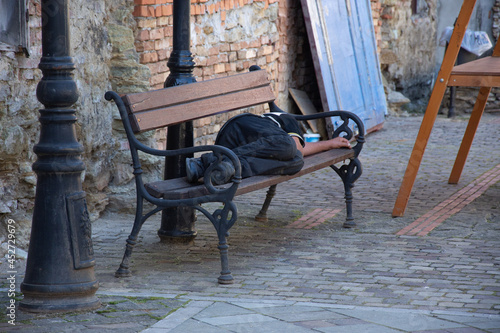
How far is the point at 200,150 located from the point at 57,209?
2.91 feet

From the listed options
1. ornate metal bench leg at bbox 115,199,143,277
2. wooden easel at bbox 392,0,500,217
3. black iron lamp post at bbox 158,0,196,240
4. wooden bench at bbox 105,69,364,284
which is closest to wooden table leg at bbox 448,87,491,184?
wooden easel at bbox 392,0,500,217

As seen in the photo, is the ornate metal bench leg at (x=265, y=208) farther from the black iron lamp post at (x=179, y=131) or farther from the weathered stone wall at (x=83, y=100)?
the weathered stone wall at (x=83, y=100)

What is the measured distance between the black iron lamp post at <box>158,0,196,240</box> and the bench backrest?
12 centimetres

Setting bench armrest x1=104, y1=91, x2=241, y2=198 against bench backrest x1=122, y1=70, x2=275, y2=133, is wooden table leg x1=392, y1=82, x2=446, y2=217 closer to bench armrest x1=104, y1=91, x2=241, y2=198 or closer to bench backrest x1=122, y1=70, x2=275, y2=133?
bench backrest x1=122, y1=70, x2=275, y2=133

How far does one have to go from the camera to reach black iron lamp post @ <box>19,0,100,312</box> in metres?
3.38

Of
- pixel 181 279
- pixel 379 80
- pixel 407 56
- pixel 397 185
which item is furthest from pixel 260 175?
pixel 407 56

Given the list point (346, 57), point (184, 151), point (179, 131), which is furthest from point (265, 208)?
point (346, 57)

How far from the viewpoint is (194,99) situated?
4715 mm

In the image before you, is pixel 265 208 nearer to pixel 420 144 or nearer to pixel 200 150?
pixel 420 144

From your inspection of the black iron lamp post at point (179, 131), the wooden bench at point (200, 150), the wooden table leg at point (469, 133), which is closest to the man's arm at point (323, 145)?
the wooden bench at point (200, 150)

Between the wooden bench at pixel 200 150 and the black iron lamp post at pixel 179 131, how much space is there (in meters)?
0.14

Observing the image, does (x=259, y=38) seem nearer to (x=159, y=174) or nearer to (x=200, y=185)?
(x=159, y=174)

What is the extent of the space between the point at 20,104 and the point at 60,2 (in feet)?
4.39

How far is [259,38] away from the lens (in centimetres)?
843
